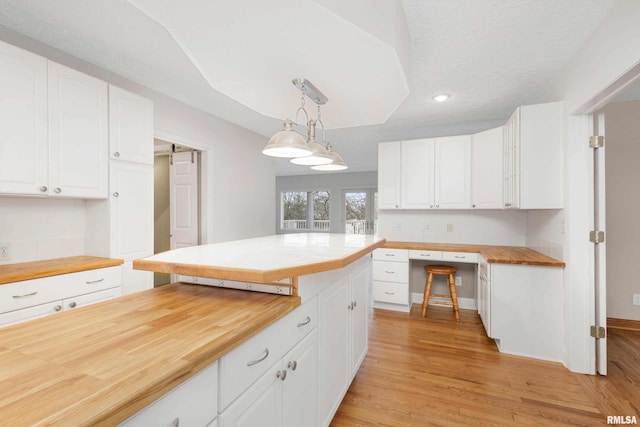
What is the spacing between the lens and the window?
8.70 meters

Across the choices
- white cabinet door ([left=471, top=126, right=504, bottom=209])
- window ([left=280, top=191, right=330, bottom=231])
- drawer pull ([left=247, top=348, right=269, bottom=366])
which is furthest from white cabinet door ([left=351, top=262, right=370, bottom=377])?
window ([left=280, top=191, right=330, bottom=231])

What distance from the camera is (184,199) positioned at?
3723 mm

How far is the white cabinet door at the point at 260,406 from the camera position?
92cm

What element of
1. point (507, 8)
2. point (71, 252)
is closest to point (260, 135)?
point (71, 252)

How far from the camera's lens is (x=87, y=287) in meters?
2.04

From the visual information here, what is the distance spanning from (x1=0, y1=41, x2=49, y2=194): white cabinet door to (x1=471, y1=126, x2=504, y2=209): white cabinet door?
4.06 meters

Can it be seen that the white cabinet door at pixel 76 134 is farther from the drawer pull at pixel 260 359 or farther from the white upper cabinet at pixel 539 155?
the white upper cabinet at pixel 539 155

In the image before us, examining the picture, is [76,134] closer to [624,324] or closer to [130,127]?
[130,127]

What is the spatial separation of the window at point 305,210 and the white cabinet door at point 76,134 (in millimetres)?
6550

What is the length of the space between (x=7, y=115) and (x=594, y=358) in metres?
4.45

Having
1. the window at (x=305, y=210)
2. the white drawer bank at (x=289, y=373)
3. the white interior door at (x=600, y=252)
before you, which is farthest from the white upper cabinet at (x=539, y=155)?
the window at (x=305, y=210)

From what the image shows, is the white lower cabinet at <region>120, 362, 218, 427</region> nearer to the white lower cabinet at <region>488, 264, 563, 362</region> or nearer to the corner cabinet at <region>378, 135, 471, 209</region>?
the white lower cabinet at <region>488, 264, 563, 362</region>

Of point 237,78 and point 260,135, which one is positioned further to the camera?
point 260,135

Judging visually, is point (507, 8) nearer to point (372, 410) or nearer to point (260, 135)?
point (372, 410)
